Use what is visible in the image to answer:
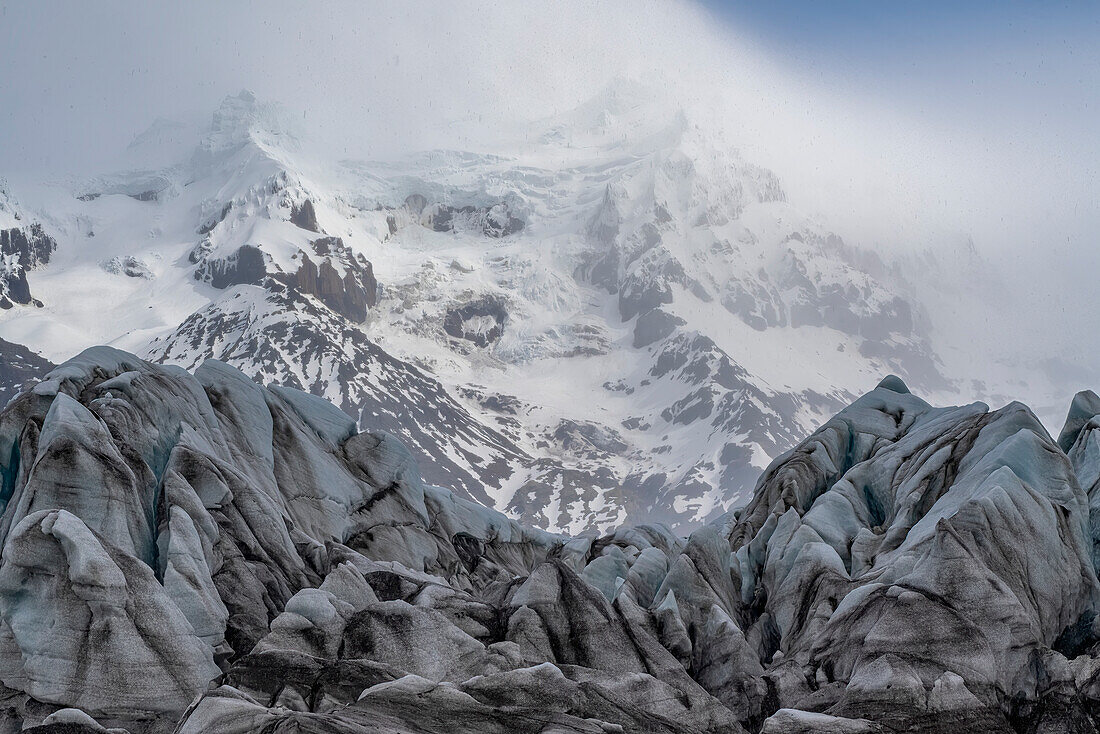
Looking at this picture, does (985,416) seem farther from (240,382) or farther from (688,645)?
(240,382)

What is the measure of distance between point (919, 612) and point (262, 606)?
70.6 feet

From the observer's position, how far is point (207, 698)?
23516 millimetres

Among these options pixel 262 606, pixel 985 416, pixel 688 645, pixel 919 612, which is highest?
pixel 985 416

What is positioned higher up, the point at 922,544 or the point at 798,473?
the point at 922,544

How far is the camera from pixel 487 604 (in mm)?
32938

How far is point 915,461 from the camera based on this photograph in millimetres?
42656

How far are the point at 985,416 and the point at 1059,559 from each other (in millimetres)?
12556

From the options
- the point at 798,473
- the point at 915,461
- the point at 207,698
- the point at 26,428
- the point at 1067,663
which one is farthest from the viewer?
the point at 798,473

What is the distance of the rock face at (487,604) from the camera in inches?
1026

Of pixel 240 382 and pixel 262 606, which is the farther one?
pixel 240 382

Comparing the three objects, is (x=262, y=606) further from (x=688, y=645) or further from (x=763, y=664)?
(x=763, y=664)

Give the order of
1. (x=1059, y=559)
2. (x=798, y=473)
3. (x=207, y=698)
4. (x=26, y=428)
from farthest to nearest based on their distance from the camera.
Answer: (x=798, y=473), (x=26, y=428), (x=1059, y=559), (x=207, y=698)

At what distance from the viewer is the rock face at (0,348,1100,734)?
Result: 26062mm

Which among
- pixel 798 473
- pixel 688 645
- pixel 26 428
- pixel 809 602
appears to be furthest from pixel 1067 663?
pixel 26 428
